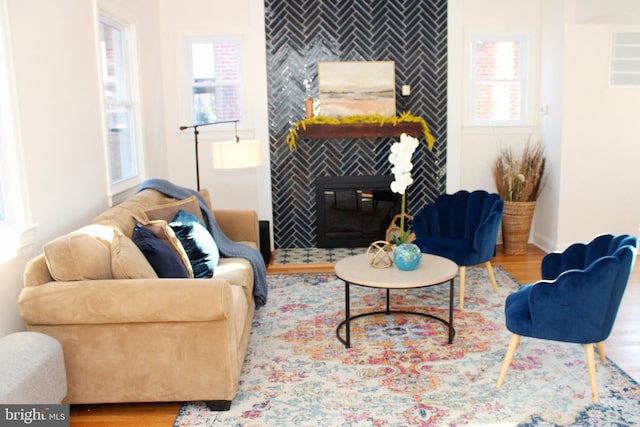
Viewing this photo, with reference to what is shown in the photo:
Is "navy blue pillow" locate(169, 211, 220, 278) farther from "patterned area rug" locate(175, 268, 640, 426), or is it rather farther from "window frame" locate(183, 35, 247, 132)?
"window frame" locate(183, 35, 247, 132)

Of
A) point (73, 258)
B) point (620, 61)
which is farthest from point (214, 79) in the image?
point (620, 61)

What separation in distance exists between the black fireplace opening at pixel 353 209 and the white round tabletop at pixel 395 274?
7.11 feet

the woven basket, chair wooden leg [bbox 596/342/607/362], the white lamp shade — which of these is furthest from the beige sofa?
the woven basket

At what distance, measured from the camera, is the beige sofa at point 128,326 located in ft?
9.20

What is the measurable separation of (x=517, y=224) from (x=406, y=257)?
2529 mm

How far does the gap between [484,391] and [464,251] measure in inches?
58.9

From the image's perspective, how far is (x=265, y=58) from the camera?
19.7 feet

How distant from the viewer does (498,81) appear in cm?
621

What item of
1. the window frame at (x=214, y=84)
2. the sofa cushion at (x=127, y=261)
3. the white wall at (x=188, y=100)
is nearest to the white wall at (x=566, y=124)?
the white wall at (x=188, y=100)

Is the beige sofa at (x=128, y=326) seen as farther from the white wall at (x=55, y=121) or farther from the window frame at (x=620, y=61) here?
the window frame at (x=620, y=61)

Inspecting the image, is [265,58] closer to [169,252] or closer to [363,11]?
[363,11]

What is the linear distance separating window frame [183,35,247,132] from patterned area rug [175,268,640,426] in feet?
7.69

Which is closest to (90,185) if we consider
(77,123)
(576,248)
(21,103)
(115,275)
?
(77,123)

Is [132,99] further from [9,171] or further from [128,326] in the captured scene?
[128,326]
